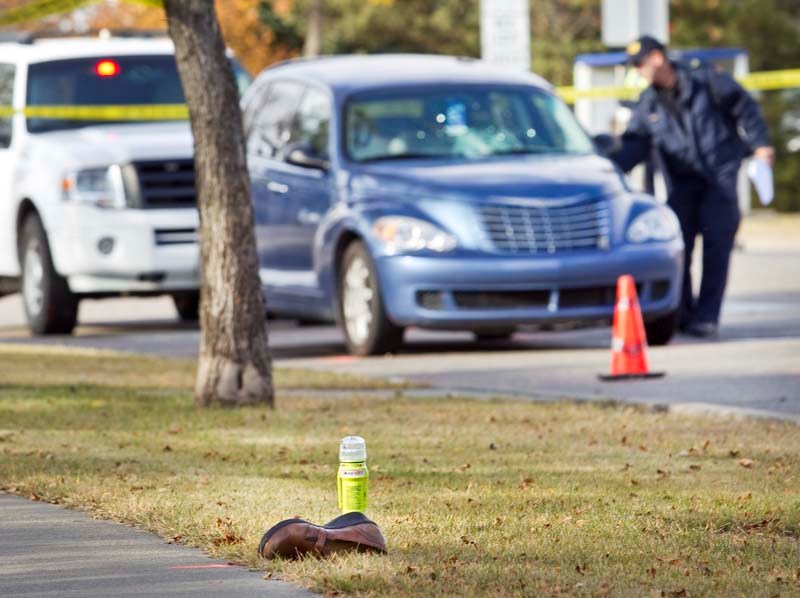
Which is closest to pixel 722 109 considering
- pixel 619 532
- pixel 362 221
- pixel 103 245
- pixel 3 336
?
pixel 362 221

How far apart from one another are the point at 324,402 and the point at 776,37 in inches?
1605

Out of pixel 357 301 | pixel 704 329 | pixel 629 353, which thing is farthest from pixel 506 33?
pixel 629 353

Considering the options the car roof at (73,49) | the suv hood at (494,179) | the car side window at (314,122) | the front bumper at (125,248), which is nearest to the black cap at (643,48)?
the suv hood at (494,179)

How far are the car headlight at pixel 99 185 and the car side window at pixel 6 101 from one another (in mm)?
1103

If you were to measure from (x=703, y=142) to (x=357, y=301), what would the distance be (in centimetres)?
265

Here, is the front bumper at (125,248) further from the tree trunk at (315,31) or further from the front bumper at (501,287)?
the tree trunk at (315,31)

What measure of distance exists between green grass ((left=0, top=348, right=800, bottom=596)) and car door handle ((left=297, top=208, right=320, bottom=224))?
9.89 ft

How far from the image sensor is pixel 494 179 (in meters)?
14.2

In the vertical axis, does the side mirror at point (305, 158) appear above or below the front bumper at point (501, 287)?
above

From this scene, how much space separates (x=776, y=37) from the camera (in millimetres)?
50625

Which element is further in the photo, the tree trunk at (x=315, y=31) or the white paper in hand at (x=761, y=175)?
the tree trunk at (x=315, y=31)

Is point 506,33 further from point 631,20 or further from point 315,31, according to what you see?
point 315,31

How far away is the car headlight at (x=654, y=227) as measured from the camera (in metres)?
14.2

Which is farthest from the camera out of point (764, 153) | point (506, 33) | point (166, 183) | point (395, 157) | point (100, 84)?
point (506, 33)
